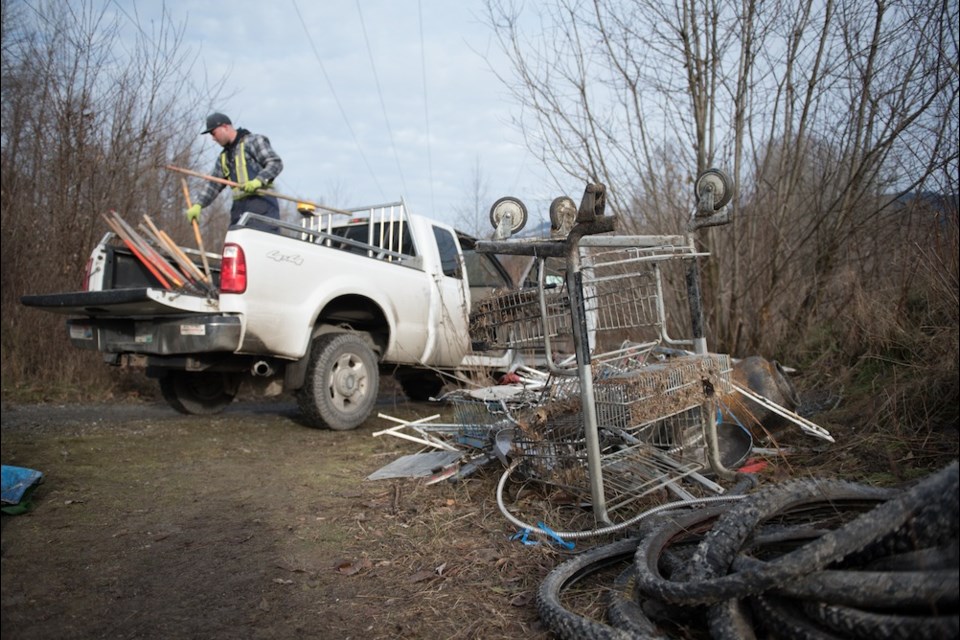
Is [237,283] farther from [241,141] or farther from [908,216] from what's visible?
[908,216]

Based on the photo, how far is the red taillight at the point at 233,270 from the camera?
4864mm

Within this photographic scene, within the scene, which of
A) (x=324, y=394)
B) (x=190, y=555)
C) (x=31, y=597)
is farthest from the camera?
(x=324, y=394)

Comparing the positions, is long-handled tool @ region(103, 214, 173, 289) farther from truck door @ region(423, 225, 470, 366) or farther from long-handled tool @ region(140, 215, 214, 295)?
truck door @ region(423, 225, 470, 366)

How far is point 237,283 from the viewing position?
4.92 m

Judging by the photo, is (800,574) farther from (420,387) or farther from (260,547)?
(420,387)

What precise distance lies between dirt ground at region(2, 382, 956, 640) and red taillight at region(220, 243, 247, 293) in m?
1.29

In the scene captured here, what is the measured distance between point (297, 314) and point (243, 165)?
1.99 metres

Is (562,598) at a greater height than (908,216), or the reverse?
(908,216)

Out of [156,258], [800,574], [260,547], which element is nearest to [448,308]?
[156,258]

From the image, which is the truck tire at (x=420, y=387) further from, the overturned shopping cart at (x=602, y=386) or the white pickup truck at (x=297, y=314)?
the overturned shopping cart at (x=602, y=386)

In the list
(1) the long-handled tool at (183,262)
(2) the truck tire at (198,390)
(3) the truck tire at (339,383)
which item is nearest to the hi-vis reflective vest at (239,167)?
(1) the long-handled tool at (183,262)

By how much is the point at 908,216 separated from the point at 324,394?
491 cm

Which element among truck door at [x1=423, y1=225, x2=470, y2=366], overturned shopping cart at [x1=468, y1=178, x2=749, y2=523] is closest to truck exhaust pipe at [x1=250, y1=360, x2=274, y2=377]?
truck door at [x1=423, y1=225, x2=470, y2=366]

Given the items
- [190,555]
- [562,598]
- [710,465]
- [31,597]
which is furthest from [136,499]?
[710,465]
